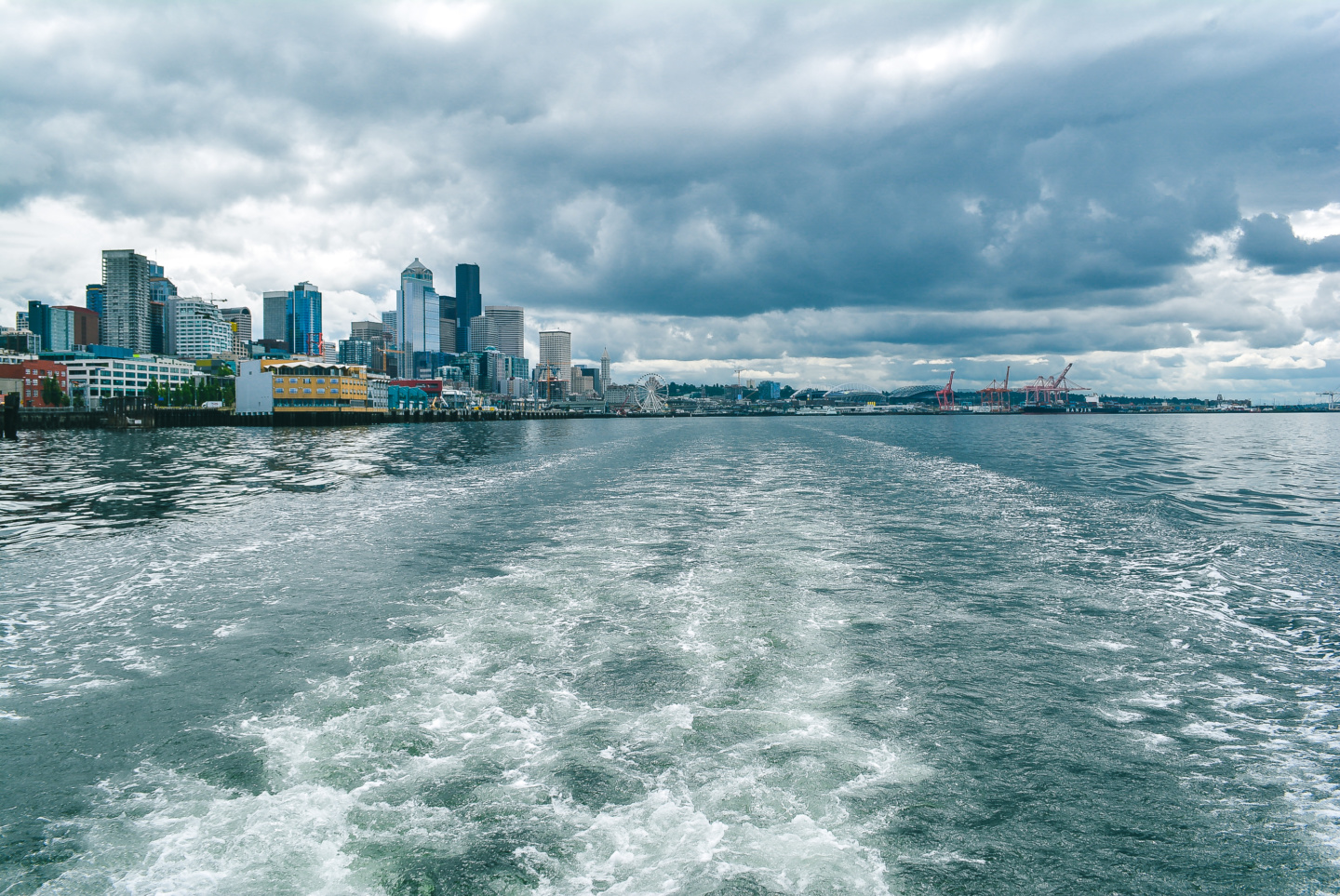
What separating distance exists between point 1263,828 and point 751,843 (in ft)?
14.5

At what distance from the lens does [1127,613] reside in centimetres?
1175

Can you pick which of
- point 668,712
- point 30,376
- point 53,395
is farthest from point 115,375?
point 668,712

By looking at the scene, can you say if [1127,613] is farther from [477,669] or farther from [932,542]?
[477,669]

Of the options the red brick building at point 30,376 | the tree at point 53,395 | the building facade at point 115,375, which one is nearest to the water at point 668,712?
the tree at point 53,395

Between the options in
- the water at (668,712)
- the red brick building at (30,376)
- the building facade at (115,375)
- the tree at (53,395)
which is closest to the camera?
the water at (668,712)

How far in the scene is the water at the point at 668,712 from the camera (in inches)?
214

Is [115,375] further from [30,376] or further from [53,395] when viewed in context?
[53,395]

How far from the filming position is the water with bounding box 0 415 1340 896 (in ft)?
17.8

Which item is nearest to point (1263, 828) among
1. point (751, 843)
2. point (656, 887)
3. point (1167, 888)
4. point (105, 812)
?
point (1167, 888)

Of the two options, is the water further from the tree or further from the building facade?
the building facade

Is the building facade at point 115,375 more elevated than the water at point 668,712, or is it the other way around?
the building facade at point 115,375

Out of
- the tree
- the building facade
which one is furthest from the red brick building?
the tree

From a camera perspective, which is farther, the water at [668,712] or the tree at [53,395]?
the tree at [53,395]

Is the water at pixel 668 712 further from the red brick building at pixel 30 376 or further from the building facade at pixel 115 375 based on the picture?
the building facade at pixel 115 375
